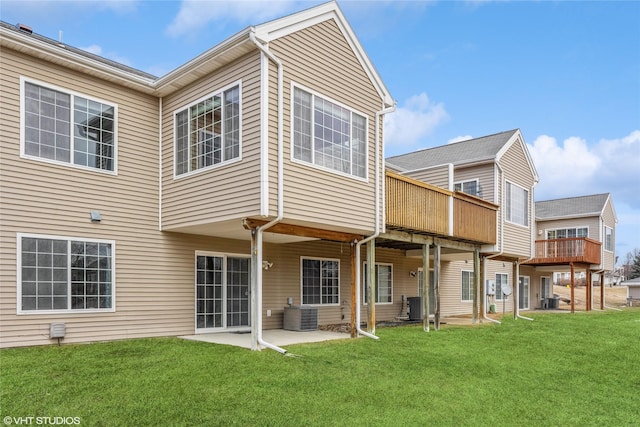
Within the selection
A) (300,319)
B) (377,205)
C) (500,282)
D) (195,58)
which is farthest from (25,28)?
(500,282)

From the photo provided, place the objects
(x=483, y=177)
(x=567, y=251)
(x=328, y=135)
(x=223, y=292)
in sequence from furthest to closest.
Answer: (x=567, y=251), (x=483, y=177), (x=223, y=292), (x=328, y=135)

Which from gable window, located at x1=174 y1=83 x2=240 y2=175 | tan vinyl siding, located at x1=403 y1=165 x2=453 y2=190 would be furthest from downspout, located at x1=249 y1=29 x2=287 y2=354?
tan vinyl siding, located at x1=403 y1=165 x2=453 y2=190

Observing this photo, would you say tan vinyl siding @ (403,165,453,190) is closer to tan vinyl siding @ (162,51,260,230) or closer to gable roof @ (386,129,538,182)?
gable roof @ (386,129,538,182)

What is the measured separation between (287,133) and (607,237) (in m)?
25.3

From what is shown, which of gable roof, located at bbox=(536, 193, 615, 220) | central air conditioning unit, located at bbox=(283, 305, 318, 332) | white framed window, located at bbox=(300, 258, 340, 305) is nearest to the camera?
central air conditioning unit, located at bbox=(283, 305, 318, 332)

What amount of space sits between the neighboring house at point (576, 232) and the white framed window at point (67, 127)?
1971 cm

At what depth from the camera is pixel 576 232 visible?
26594 mm

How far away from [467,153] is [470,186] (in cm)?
146

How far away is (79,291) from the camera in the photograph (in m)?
8.77

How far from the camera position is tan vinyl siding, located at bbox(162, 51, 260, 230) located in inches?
320

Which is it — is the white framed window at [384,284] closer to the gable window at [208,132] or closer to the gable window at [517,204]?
the gable window at [517,204]

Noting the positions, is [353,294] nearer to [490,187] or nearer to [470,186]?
[490,187]

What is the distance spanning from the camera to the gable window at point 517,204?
56.5 feet

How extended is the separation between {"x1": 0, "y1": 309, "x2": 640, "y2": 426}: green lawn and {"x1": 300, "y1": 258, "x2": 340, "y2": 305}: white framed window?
3500mm
